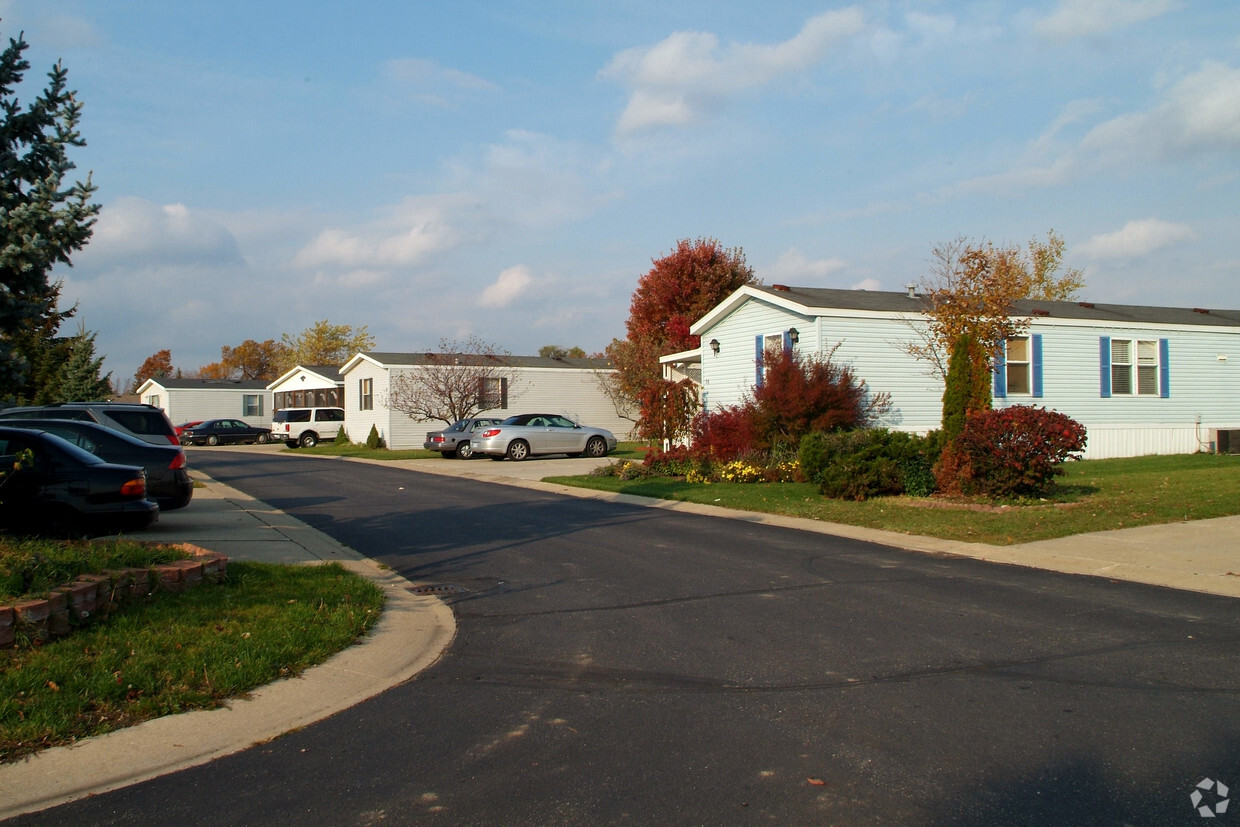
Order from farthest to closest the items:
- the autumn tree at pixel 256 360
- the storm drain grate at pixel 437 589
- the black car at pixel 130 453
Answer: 1. the autumn tree at pixel 256 360
2. the black car at pixel 130 453
3. the storm drain grate at pixel 437 589

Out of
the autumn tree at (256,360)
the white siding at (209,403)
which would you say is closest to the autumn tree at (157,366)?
the autumn tree at (256,360)

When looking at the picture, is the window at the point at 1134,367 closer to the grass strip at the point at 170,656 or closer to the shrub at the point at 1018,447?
the shrub at the point at 1018,447

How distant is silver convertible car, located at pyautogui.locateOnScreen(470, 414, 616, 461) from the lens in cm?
2970

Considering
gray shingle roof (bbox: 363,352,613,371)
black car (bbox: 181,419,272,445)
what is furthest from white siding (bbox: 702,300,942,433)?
black car (bbox: 181,419,272,445)

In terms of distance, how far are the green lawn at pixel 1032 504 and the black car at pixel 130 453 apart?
807cm

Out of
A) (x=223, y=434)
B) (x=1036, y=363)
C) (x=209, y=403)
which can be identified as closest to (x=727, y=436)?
(x=1036, y=363)

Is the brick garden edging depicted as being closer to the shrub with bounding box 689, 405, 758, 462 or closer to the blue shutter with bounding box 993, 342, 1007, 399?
the shrub with bounding box 689, 405, 758, 462

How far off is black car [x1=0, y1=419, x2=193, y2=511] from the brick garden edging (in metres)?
5.67

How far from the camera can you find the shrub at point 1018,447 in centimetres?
1355

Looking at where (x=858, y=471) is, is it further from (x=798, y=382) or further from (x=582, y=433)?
(x=582, y=433)

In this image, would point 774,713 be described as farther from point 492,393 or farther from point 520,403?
point 520,403

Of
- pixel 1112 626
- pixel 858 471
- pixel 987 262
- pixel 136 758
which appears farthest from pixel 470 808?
pixel 987 262

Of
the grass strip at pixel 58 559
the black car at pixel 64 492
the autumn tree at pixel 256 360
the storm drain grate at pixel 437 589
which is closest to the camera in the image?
the grass strip at pixel 58 559

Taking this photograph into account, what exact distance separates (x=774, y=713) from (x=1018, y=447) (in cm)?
990
